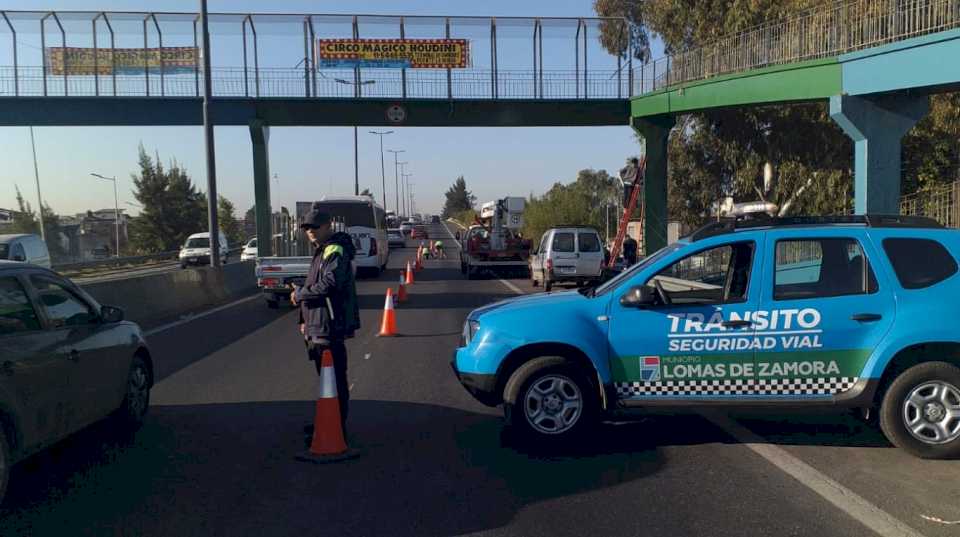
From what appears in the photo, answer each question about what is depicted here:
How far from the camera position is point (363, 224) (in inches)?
1250

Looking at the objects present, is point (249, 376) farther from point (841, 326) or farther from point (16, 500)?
point (841, 326)

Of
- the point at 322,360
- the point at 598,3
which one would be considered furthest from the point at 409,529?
the point at 598,3

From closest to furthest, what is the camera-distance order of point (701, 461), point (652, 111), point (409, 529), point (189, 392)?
point (409, 529)
point (701, 461)
point (189, 392)
point (652, 111)

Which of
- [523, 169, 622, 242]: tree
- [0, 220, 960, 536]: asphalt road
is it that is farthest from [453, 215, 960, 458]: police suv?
[523, 169, 622, 242]: tree

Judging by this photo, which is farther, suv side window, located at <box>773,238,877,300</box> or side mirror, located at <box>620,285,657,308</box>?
suv side window, located at <box>773,238,877,300</box>

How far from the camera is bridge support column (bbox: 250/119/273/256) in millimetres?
29188

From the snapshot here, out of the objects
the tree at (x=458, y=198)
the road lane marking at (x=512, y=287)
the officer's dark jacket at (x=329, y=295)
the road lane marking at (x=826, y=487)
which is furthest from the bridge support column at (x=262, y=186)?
the tree at (x=458, y=198)

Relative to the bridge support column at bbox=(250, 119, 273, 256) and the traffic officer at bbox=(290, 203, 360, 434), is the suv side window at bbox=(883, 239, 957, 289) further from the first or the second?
the bridge support column at bbox=(250, 119, 273, 256)

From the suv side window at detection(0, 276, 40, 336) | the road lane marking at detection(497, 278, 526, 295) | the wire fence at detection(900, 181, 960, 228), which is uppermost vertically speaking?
the wire fence at detection(900, 181, 960, 228)

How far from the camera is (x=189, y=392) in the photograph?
9.34 metres

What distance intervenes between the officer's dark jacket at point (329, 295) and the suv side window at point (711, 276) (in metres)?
2.47

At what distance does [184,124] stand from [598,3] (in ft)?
64.3

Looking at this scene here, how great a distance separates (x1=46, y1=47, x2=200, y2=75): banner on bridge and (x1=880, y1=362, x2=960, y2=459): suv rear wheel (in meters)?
27.4

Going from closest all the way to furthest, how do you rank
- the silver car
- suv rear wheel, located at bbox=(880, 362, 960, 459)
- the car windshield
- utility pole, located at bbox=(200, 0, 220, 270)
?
the silver car → suv rear wheel, located at bbox=(880, 362, 960, 459) → the car windshield → utility pole, located at bbox=(200, 0, 220, 270)
